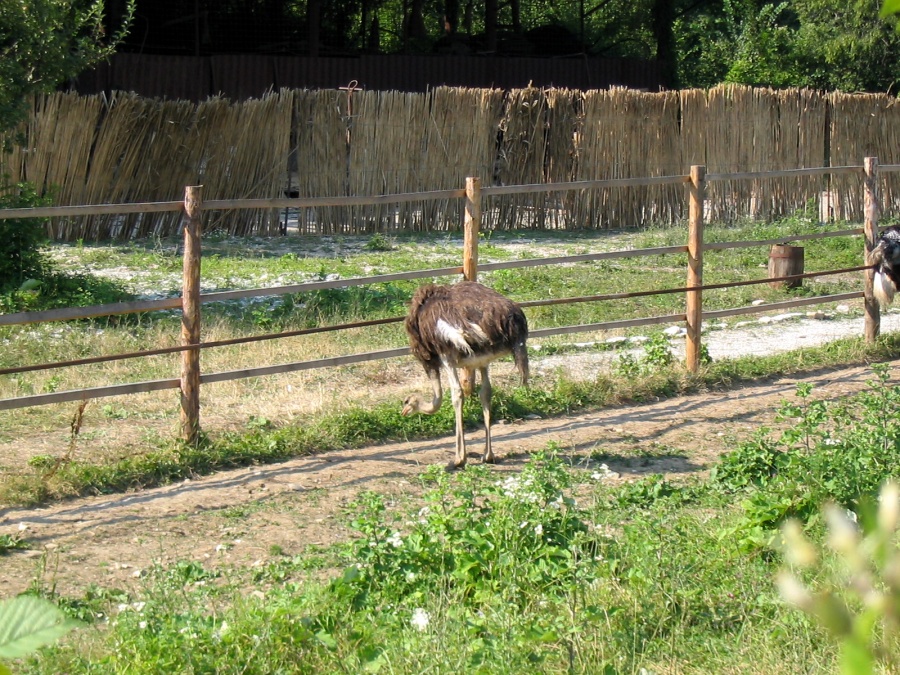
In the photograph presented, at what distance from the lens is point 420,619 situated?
3906 mm

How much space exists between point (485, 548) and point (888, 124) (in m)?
14.4

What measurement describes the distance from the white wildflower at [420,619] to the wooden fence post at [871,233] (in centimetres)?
675

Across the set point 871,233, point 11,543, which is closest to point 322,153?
point 871,233

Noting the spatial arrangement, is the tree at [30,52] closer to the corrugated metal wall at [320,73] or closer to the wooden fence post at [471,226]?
the wooden fence post at [471,226]

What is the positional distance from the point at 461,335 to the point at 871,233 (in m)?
4.93

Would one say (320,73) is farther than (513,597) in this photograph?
Yes

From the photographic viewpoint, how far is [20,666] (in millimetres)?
3840

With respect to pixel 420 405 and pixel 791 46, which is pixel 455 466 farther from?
pixel 791 46

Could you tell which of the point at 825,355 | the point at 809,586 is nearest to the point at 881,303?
the point at 825,355

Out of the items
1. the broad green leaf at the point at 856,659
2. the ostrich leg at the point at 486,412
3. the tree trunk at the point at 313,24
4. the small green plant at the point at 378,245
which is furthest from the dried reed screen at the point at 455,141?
the broad green leaf at the point at 856,659

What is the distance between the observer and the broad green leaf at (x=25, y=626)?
1201mm

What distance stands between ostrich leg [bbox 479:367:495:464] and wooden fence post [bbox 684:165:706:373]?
8.00 ft

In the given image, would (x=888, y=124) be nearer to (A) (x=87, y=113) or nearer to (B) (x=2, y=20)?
(A) (x=87, y=113)

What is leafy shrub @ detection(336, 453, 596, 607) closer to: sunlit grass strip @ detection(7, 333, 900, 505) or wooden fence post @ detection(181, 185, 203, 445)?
sunlit grass strip @ detection(7, 333, 900, 505)
